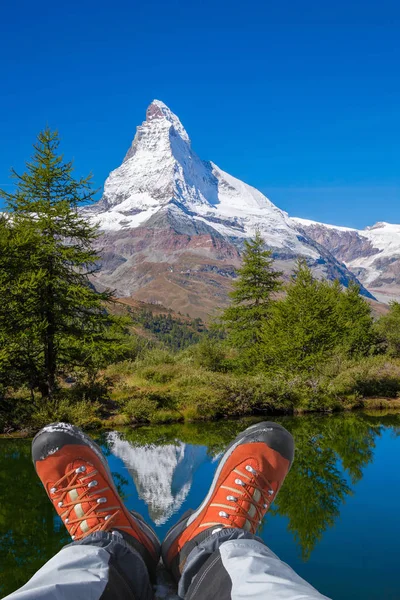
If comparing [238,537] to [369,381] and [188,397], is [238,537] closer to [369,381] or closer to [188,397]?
[188,397]

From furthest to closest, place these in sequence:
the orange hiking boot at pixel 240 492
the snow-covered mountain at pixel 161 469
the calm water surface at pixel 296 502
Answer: the snow-covered mountain at pixel 161 469
the calm water surface at pixel 296 502
the orange hiking boot at pixel 240 492

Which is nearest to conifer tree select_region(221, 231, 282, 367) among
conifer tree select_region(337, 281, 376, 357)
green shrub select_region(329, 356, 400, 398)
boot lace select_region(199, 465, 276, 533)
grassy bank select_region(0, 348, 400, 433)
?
grassy bank select_region(0, 348, 400, 433)

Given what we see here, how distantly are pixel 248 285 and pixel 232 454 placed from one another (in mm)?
16244

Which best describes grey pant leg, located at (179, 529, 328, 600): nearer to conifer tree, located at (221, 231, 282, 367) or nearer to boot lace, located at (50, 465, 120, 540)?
boot lace, located at (50, 465, 120, 540)

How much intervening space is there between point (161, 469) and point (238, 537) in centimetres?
451

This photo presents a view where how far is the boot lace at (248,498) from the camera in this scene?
2553mm

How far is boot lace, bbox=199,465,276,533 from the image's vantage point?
8.38ft

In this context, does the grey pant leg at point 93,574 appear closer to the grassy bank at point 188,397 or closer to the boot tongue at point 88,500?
the boot tongue at point 88,500

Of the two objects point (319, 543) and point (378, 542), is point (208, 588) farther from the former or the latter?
point (378, 542)

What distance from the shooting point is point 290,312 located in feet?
47.9

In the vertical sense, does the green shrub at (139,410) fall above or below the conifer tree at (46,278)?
below

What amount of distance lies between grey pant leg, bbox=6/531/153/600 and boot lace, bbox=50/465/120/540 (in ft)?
1.03

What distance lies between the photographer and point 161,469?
6.37m

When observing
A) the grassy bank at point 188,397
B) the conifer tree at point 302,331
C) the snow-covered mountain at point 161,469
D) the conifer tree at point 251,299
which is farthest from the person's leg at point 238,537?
the conifer tree at point 251,299
